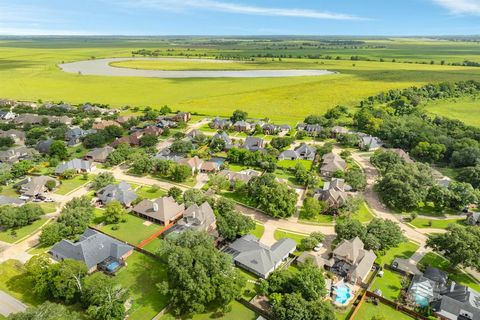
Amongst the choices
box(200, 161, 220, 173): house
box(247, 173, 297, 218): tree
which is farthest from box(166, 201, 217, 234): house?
box(200, 161, 220, 173): house

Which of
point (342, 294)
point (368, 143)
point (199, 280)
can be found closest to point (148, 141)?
point (199, 280)

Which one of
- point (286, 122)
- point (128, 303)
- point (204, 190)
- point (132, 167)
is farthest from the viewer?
point (286, 122)

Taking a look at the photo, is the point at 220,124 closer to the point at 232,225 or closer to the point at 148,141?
the point at 148,141

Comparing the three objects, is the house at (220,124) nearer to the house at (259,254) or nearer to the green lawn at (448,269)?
the house at (259,254)

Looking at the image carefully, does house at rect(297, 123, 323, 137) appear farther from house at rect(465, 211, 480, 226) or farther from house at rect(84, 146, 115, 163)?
house at rect(84, 146, 115, 163)

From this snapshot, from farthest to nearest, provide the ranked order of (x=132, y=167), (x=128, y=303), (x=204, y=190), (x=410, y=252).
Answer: (x=132, y=167)
(x=204, y=190)
(x=410, y=252)
(x=128, y=303)

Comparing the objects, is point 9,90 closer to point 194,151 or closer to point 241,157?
point 194,151

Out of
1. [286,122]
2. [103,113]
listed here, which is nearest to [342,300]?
[286,122]
